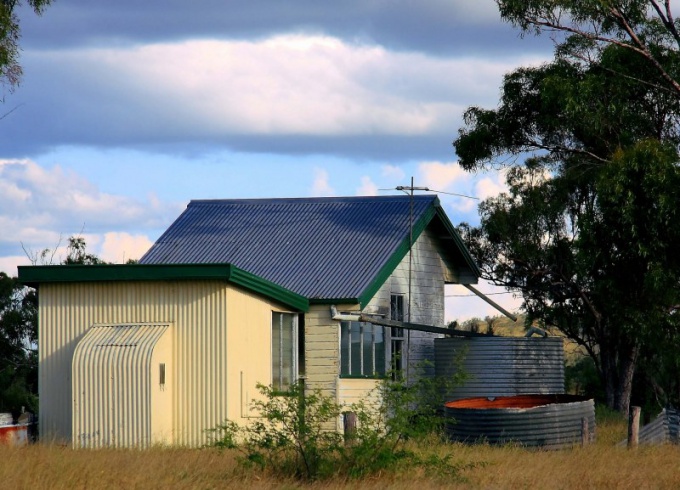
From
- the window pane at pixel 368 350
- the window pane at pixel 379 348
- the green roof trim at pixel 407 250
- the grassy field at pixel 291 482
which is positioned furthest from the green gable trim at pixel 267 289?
the grassy field at pixel 291 482

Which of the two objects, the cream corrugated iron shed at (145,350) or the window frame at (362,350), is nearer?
the cream corrugated iron shed at (145,350)

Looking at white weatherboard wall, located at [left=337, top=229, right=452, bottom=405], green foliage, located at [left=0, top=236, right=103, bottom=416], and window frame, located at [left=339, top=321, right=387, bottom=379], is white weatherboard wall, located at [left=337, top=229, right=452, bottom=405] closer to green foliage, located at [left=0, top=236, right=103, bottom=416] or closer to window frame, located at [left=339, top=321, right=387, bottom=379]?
window frame, located at [left=339, top=321, right=387, bottom=379]

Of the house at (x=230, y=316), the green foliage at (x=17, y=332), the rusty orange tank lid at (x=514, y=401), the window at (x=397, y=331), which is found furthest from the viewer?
the green foliage at (x=17, y=332)

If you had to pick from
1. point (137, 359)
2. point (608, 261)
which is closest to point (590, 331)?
point (608, 261)

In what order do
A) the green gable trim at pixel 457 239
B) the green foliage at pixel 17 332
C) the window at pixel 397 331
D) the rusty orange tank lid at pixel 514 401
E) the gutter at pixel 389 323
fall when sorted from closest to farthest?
1. the gutter at pixel 389 323
2. the rusty orange tank lid at pixel 514 401
3. the window at pixel 397 331
4. the green gable trim at pixel 457 239
5. the green foliage at pixel 17 332

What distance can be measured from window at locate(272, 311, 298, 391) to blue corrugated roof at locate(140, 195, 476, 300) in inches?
42.0

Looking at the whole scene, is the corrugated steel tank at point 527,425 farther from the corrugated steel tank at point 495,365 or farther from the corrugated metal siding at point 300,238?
the corrugated steel tank at point 495,365

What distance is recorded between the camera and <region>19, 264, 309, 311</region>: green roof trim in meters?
23.2

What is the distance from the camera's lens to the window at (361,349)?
27.5 metres

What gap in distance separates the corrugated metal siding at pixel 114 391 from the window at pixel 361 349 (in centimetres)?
564

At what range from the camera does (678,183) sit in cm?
2780

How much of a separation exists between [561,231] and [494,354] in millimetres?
11119

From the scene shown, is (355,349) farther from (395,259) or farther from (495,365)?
(495,365)

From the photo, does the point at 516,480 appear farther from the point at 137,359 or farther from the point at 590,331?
the point at 590,331
